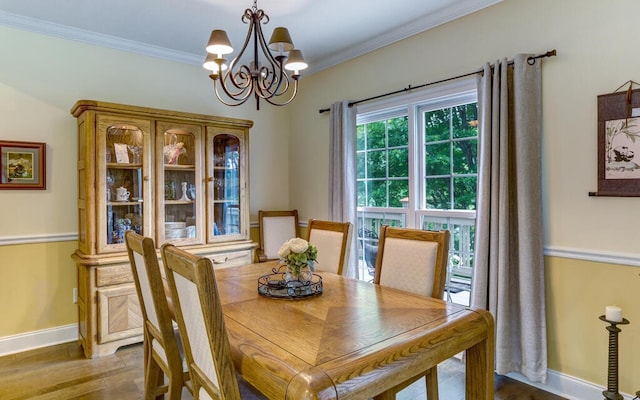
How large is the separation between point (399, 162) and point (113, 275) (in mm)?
2438

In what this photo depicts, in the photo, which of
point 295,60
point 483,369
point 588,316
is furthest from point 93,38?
point 588,316

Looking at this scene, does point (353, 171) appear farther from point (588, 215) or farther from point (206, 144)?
point (588, 215)

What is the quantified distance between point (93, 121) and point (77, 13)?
790 millimetres

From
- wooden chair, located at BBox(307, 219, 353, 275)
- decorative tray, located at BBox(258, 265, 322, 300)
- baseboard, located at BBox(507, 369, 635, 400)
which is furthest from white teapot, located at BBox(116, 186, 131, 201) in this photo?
baseboard, located at BBox(507, 369, 635, 400)

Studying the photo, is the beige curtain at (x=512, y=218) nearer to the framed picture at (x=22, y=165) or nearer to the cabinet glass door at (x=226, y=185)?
the cabinet glass door at (x=226, y=185)

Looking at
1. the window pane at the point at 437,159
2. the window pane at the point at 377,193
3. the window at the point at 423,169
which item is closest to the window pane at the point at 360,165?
the window at the point at 423,169

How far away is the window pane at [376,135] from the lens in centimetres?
341

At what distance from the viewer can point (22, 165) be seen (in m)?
2.88

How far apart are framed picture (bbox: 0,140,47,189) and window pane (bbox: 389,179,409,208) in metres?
2.82

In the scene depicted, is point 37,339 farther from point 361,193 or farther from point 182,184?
point 361,193

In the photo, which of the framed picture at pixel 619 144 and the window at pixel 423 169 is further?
the window at pixel 423 169

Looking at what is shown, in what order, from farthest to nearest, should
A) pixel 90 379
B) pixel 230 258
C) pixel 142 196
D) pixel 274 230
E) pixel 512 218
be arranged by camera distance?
pixel 274 230
pixel 230 258
pixel 142 196
pixel 90 379
pixel 512 218

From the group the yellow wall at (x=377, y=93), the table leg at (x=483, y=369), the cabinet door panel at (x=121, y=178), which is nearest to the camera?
the table leg at (x=483, y=369)

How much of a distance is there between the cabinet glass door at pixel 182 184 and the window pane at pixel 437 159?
195cm
